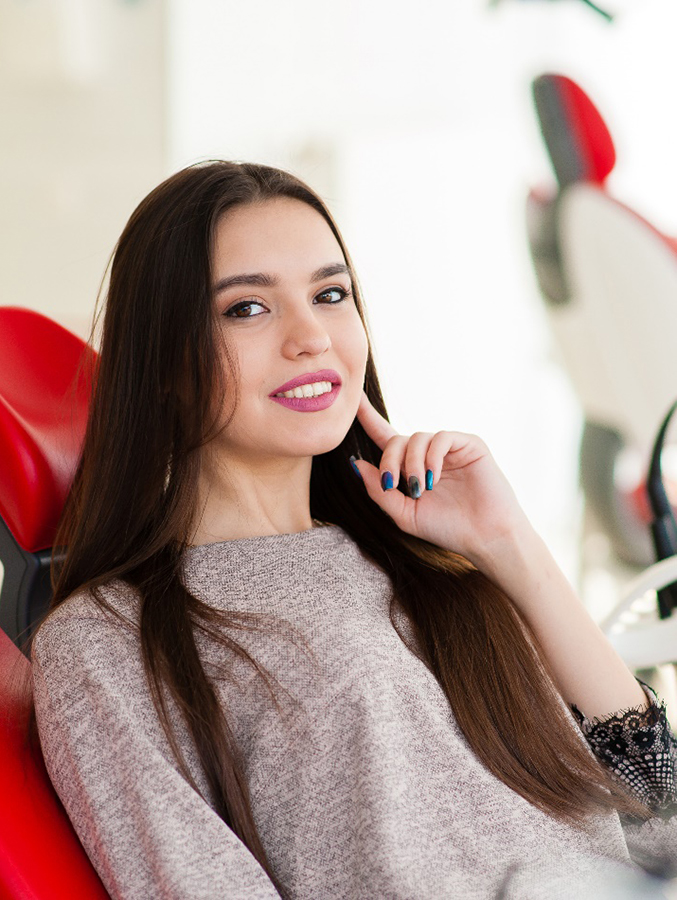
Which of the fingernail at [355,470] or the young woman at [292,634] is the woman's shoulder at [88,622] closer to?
the young woman at [292,634]

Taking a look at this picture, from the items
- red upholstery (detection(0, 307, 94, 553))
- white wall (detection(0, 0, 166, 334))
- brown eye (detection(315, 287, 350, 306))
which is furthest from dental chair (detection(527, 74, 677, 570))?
red upholstery (detection(0, 307, 94, 553))

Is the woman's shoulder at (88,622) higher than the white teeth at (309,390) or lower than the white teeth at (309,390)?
lower

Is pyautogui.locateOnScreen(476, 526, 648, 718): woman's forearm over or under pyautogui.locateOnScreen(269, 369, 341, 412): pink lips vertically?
under

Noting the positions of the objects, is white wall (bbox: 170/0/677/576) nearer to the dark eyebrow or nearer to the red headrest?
the red headrest

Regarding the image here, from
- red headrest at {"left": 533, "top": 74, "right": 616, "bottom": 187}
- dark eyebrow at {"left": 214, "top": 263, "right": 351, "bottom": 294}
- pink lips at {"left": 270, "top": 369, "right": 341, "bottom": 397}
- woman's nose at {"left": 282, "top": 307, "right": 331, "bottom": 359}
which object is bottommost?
pink lips at {"left": 270, "top": 369, "right": 341, "bottom": 397}

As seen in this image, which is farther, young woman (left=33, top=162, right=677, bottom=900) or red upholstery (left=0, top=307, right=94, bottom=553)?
red upholstery (left=0, top=307, right=94, bottom=553)

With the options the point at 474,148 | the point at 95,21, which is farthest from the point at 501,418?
the point at 95,21

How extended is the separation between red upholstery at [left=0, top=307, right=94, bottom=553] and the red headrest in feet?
6.82

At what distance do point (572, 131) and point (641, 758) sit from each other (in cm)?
227

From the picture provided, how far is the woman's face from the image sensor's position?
1197 mm

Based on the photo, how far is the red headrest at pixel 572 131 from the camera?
9.90 ft

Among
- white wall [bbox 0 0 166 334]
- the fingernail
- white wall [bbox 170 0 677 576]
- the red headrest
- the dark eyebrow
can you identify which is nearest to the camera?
the dark eyebrow

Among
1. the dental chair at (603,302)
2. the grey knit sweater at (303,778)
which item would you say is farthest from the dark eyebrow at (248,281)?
the dental chair at (603,302)

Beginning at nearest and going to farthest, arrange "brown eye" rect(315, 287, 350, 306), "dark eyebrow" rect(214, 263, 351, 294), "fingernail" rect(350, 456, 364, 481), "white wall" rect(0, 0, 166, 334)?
"dark eyebrow" rect(214, 263, 351, 294), "brown eye" rect(315, 287, 350, 306), "fingernail" rect(350, 456, 364, 481), "white wall" rect(0, 0, 166, 334)
